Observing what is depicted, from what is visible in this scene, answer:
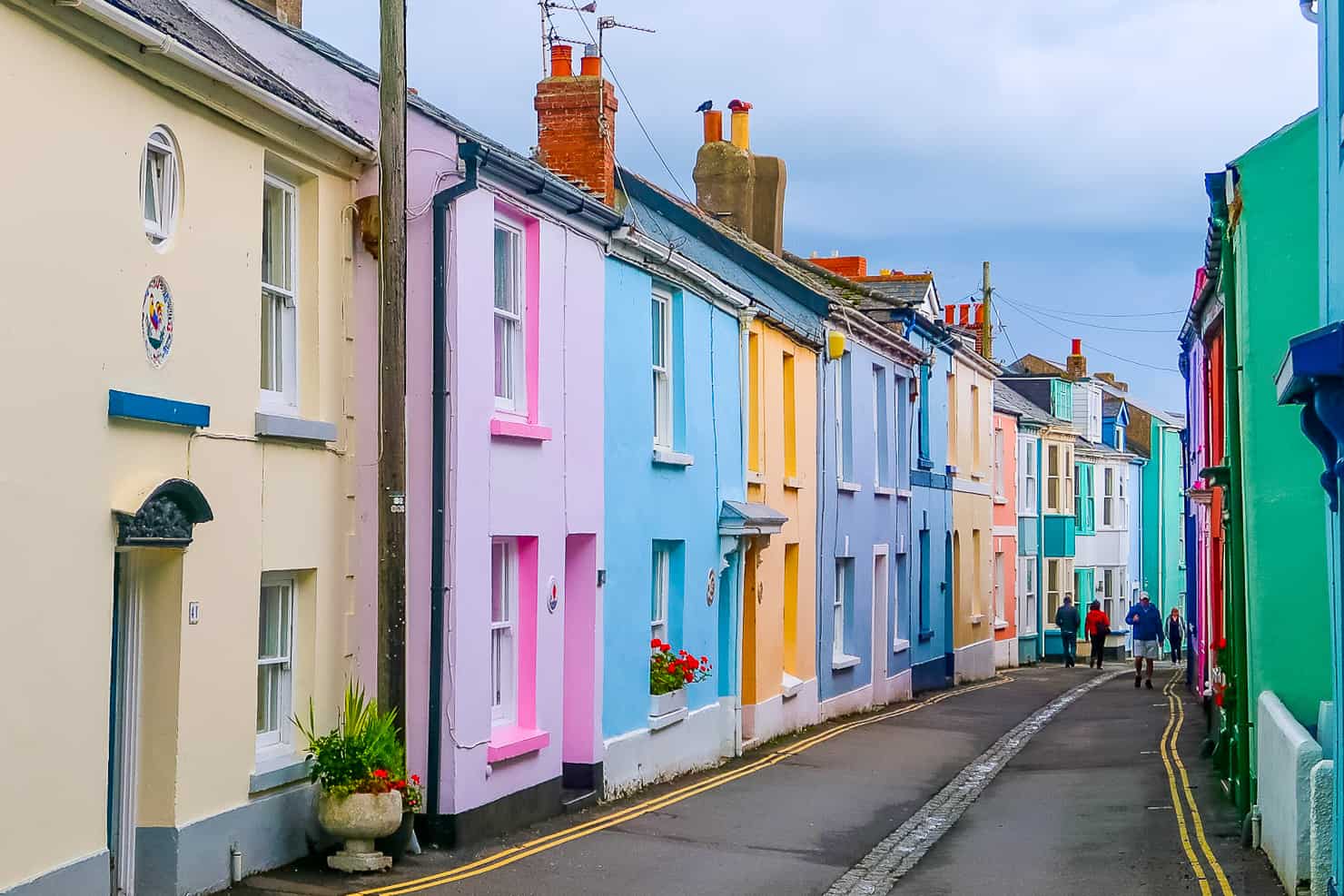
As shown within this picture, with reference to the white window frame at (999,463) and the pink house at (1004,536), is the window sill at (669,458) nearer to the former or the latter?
the pink house at (1004,536)

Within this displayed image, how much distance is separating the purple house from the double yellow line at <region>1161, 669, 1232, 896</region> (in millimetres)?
5568

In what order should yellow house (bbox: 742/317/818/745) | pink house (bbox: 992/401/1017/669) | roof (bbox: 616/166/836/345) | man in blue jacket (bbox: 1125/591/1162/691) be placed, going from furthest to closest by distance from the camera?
1. pink house (bbox: 992/401/1017/669)
2. man in blue jacket (bbox: 1125/591/1162/691)
3. roof (bbox: 616/166/836/345)
4. yellow house (bbox: 742/317/818/745)

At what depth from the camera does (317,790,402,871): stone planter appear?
11.2 metres

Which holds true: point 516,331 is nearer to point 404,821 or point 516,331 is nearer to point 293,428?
point 293,428

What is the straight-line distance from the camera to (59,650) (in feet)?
28.7

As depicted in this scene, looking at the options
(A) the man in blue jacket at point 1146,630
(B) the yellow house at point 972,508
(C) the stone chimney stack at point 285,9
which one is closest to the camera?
(C) the stone chimney stack at point 285,9

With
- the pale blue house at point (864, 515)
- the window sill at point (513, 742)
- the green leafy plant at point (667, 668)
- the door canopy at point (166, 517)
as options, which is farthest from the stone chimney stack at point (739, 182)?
the door canopy at point (166, 517)

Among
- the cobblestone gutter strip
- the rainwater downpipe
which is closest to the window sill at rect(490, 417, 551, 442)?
the rainwater downpipe

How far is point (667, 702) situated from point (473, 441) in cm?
568

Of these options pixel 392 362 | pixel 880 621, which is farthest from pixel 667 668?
pixel 880 621

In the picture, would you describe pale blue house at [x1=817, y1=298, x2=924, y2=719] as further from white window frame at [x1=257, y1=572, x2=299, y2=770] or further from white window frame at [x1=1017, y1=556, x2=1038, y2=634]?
white window frame at [x1=1017, y1=556, x2=1038, y2=634]

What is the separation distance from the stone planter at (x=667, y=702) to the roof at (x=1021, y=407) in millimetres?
25249

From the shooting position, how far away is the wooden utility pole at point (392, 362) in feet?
37.5

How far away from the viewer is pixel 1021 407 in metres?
47.0
